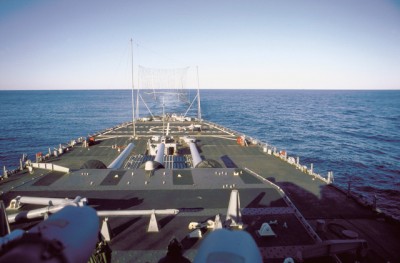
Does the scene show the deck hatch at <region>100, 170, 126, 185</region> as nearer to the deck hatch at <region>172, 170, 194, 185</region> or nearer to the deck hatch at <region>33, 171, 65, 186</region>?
the deck hatch at <region>33, 171, 65, 186</region>

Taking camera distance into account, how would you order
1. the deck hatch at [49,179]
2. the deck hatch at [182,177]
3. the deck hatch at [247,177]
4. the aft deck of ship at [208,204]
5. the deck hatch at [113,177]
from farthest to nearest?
the deck hatch at [247,177], the deck hatch at [182,177], the deck hatch at [113,177], the deck hatch at [49,179], the aft deck of ship at [208,204]

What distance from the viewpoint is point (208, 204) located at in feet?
69.6

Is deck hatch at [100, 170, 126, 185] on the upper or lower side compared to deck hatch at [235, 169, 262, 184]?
upper

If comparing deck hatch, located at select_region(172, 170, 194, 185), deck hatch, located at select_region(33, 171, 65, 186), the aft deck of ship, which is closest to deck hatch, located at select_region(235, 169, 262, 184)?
the aft deck of ship

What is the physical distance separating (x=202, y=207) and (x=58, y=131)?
107104 millimetres

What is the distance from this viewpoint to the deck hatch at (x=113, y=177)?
25.1 metres

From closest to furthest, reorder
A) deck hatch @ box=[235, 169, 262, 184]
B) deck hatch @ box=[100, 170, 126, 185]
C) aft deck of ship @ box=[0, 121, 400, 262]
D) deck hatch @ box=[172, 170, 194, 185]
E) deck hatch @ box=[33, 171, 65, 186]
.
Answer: aft deck of ship @ box=[0, 121, 400, 262]
deck hatch @ box=[33, 171, 65, 186]
deck hatch @ box=[100, 170, 126, 185]
deck hatch @ box=[172, 170, 194, 185]
deck hatch @ box=[235, 169, 262, 184]

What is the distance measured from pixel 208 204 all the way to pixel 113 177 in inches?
410

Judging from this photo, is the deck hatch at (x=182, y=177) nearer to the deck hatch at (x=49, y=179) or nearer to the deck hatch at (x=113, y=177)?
the deck hatch at (x=113, y=177)

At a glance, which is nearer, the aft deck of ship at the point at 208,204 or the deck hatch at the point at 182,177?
the aft deck of ship at the point at 208,204

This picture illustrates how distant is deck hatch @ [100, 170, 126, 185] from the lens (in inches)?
987

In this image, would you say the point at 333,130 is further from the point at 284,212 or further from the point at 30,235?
the point at 30,235

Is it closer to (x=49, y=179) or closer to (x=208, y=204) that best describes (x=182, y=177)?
(x=208, y=204)

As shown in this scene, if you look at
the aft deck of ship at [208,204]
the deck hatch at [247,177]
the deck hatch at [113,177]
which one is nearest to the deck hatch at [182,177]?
the aft deck of ship at [208,204]
